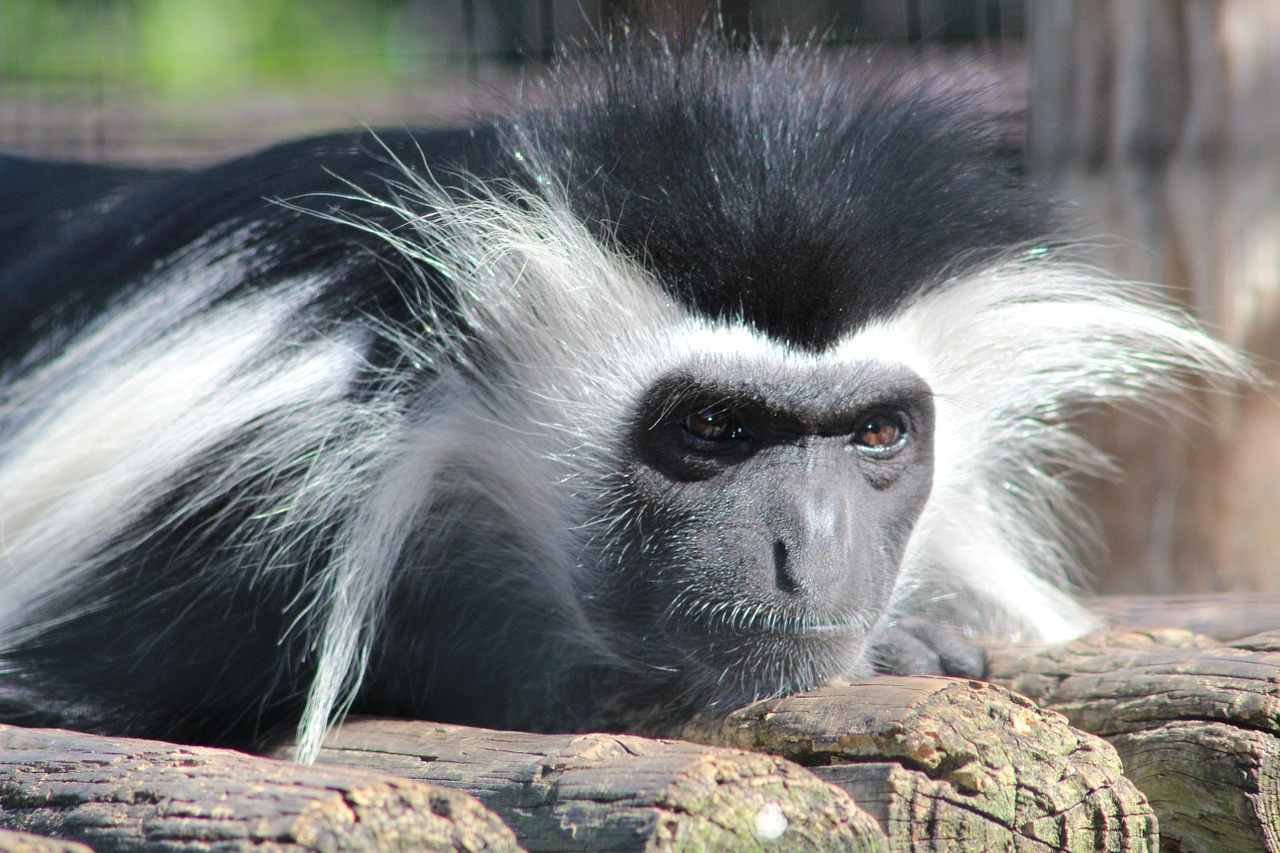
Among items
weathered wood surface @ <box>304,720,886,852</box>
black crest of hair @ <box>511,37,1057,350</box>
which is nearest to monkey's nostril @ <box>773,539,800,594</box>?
black crest of hair @ <box>511,37,1057,350</box>

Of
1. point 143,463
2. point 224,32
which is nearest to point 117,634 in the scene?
point 143,463

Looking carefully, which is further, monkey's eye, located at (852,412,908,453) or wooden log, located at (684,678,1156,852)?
monkey's eye, located at (852,412,908,453)

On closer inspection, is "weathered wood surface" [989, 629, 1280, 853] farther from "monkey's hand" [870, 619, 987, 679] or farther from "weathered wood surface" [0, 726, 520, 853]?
"weathered wood surface" [0, 726, 520, 853]

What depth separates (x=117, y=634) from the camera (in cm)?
191

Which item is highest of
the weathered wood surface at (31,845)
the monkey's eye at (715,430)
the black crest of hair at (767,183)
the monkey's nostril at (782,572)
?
the black crest of hair at (767,183)

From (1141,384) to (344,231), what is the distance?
1.45 metres

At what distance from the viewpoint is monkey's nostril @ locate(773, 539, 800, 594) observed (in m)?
1.75

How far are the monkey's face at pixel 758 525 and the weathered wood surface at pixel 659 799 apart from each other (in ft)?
1.59

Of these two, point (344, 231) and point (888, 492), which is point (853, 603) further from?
point (344, 231)

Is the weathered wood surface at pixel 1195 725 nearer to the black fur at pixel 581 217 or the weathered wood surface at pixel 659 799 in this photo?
the black fur at pixel 581 217

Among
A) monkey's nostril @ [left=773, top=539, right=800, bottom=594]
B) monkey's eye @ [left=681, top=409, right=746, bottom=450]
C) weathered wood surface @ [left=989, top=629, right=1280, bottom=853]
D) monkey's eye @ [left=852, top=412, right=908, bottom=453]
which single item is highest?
monkey's eye @ [left=852, top=412, right=908, bottom=453]

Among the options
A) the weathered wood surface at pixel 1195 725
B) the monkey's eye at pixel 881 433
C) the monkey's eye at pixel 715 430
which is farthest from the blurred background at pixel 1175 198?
the weathered wood surface at pixel 1195 725

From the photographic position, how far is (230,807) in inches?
43.4

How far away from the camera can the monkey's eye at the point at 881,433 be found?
6.44 ft
